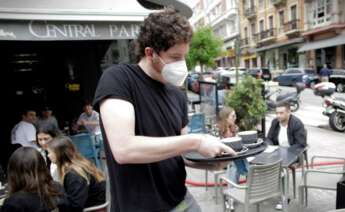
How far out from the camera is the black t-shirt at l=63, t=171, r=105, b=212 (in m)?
2.84

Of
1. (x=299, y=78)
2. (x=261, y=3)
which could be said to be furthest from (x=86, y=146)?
(x=261, y=3)

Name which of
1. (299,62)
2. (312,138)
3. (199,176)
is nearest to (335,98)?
(312,138)

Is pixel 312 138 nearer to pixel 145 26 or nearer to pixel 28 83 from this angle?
pixel 28 83

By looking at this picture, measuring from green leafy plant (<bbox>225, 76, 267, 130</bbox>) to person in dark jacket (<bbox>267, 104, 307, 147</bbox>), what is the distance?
2.20 meters

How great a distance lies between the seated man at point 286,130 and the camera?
446 cm

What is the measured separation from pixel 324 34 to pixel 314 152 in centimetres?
2420

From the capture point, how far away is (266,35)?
38.7 m

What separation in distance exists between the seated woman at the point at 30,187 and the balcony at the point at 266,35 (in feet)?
120

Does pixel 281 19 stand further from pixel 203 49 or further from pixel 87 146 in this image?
pixel 87 146

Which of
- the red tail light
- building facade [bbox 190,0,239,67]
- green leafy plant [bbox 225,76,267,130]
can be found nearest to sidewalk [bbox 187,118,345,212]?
green leafy plant [bbox 225,76,267,130]

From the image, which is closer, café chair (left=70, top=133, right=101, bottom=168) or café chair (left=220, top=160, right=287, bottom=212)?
café chair (left=220, top=160, right=287, bottom=212)

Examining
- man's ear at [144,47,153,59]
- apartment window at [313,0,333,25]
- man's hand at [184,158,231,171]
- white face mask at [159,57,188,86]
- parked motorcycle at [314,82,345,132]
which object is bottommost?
parked motorcycle at [314,82,345,132]

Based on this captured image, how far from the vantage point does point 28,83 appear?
920cm

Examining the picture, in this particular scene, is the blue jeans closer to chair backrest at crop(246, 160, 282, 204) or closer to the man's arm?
chair backrest at crop(246, 160, 282, 204)
